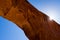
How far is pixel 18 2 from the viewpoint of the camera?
47.6 inches

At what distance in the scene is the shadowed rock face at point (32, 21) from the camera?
1192 mm

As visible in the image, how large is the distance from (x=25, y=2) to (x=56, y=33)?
575 mm

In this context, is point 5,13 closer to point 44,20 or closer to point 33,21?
point 33,21

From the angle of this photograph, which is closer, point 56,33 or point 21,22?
point 56,33

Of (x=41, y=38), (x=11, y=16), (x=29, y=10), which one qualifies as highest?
(x=29, y=10)

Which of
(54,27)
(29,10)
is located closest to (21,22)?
(29,10)

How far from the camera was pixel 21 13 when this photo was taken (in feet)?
4.09

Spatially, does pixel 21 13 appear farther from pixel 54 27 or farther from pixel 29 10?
pixel 54 27

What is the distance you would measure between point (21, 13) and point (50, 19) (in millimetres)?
396

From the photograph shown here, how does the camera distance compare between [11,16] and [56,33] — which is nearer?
[56,33]

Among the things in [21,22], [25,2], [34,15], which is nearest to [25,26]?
[21,22]

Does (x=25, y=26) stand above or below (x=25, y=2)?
Answer: below

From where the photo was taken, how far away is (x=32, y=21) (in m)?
1.26

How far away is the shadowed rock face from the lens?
119 centimetres
